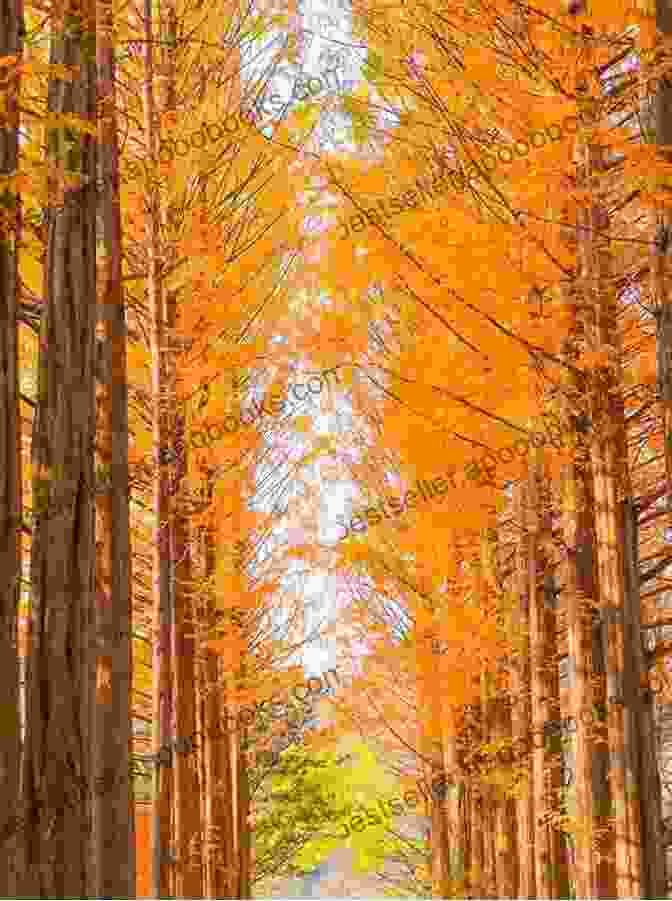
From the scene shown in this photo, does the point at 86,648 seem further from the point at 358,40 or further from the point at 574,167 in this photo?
the point at 358,40

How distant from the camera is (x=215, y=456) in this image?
31.1ft

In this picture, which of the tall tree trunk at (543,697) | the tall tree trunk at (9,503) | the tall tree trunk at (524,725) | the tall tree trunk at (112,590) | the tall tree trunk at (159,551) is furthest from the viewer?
the tall tree trunk at (524,725)

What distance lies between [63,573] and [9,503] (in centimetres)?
65

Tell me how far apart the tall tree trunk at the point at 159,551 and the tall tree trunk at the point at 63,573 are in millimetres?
2706

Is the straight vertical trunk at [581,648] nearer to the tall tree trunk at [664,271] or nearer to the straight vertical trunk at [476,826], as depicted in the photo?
the tall tree trunk at [664,271]

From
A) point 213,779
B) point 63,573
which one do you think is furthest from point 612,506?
point 213,779

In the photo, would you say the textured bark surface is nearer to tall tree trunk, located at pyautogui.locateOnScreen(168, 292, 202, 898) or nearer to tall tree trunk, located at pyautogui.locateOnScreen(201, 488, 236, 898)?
tall tree trunk, located at pyautogui.locateOnScreen(168, 292, 202, 898)

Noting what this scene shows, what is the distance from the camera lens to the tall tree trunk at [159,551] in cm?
761

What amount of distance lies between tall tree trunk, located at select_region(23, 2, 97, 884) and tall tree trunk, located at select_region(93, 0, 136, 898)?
820 mm

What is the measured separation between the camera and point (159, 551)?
7.75 m

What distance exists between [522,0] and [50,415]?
118 inches

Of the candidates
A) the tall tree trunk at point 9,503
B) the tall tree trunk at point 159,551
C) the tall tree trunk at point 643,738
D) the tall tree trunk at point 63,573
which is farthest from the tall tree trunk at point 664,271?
the tall tree trunk at point 159,551

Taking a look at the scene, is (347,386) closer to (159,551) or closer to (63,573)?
(159,551)

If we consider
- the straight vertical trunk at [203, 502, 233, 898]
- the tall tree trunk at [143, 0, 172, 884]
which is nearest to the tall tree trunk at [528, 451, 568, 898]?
the tall tree trunk at [143, 0, 172, 884]
